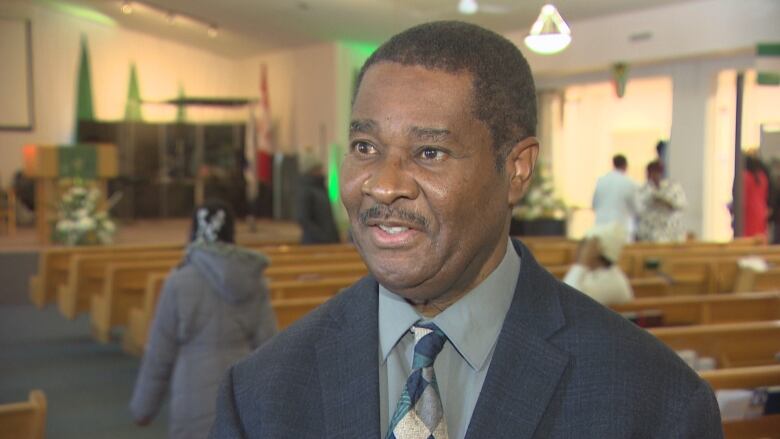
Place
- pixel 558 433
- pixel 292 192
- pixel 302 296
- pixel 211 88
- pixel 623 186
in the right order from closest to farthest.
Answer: pixel 558 433
pixel 302 296
pixel 623 186
pixel 292 192
pixel 211 88

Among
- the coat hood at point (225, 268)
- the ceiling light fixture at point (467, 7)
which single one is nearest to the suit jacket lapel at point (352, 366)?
the coat hood at point (225, 268)

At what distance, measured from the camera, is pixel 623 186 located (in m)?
8.42

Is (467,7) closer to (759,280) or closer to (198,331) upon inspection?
(198,331)

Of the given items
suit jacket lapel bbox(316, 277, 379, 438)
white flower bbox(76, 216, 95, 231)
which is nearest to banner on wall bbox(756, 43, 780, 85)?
suit jacket lapel bbox(316, 277, 379, 438)

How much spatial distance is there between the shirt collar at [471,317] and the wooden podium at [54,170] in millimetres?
10194

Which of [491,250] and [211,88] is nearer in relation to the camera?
[491,250]

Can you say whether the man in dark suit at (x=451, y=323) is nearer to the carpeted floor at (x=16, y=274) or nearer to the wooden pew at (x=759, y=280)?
the wooden pew at (x=759, y=280)

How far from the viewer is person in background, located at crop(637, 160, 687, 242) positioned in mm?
8258

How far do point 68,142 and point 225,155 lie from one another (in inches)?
108

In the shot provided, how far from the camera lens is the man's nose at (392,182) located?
3.19 ft

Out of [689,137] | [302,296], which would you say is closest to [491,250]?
[302,296]

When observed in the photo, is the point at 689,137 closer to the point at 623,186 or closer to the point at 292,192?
the point at 623,186

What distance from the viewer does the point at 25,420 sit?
2.46m

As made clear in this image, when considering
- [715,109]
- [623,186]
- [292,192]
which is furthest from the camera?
[292,192]
